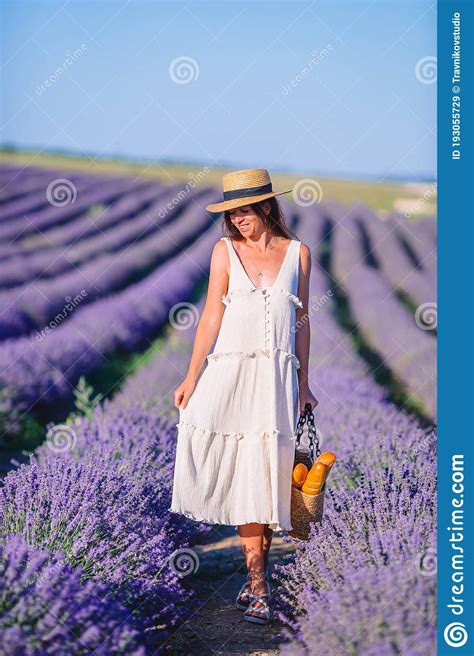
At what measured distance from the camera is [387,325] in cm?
700

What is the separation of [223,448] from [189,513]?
0.80ft

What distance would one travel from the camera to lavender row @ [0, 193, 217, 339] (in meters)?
6.09

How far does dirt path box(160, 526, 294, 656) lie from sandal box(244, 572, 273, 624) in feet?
0.10

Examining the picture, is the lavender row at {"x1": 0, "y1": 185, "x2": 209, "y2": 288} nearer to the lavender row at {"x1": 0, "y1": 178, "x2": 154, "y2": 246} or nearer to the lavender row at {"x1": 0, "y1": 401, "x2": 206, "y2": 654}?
the lavender row at {"x1": 0, "y1": 178, "x2": 154, "y2": 246}

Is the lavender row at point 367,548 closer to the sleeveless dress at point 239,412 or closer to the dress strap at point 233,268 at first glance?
the sleeveless dress at point 239,412

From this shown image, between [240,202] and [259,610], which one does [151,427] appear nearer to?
[259,610]

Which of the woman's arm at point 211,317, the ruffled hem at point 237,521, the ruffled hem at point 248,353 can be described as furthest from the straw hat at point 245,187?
the ruffled hem at point 237,521

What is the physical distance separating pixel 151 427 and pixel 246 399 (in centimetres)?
121

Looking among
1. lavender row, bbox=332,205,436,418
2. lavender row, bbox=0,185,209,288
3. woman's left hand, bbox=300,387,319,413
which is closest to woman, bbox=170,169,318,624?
woman's left hand, bbox=300,387,319,413

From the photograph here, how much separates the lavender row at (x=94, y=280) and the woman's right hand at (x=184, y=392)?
11.2ft

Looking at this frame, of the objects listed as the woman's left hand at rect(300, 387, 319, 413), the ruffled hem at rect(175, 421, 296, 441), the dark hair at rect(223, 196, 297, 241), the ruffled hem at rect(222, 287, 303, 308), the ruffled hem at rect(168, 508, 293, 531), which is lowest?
the ruffled hem at rect(168, 508, 293, 531)

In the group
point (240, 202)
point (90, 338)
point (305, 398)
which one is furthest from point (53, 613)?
point (90, 338)
